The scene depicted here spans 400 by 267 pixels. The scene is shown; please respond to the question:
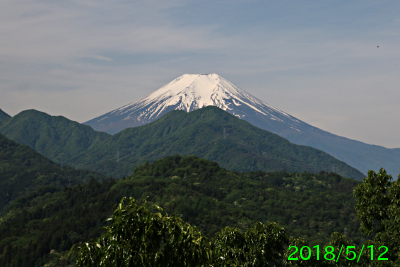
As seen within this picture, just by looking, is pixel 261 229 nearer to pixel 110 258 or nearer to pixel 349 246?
pixel 349 246

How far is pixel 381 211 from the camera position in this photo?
33.6 meters

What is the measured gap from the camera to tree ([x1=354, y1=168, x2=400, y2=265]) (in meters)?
32.0

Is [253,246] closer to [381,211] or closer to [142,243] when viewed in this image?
[381,211]

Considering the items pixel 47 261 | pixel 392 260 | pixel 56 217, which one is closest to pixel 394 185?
pixel 392 260

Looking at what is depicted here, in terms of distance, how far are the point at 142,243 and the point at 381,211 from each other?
2190cm

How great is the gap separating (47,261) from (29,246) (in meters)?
11.0

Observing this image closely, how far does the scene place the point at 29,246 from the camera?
150m

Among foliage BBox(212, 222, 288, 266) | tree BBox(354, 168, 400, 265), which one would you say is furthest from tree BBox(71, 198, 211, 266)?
tree BBox(354, 168, 400, 265)

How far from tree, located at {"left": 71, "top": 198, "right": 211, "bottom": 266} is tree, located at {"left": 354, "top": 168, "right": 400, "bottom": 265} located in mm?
18307

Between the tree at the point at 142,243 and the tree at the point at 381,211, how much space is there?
18.3 meters

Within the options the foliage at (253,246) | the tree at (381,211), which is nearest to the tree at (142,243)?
the foliage at (253,246)

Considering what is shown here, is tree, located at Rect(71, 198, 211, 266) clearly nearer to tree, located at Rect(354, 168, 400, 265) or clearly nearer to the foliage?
the foliage

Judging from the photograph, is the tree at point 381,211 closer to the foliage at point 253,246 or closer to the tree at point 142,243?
the foliage at point 253,246

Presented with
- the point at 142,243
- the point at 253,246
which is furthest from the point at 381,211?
the point at 142,243
